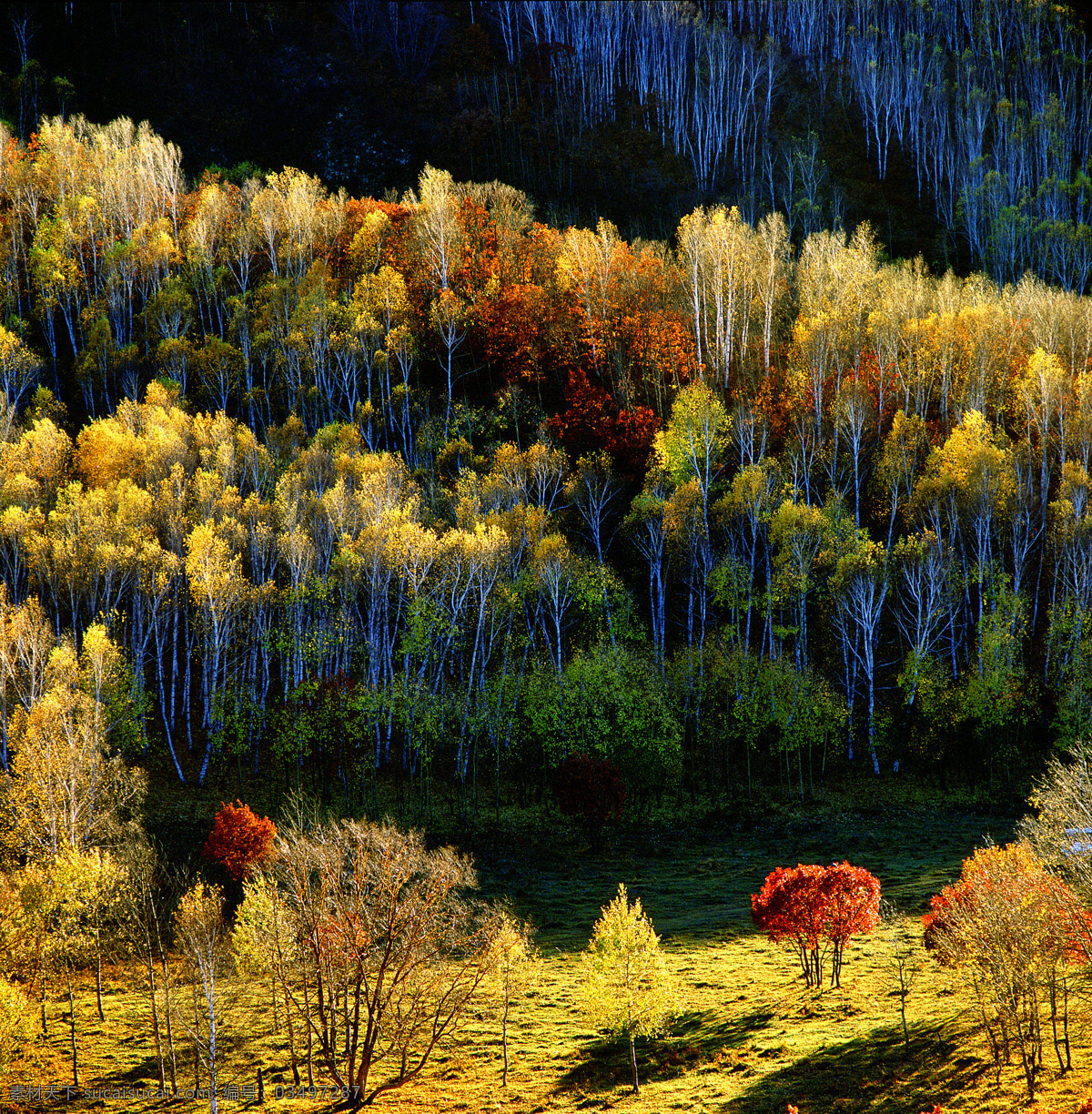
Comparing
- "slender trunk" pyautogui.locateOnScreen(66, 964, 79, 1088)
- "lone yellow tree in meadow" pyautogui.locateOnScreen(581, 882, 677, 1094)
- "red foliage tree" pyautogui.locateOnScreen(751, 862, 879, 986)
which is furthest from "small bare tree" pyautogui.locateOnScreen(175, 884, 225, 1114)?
"red foliage tree" pyautogui.locateOnScreen(751, 862, 879, 986)

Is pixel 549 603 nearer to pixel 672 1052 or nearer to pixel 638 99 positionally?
pixel 672 1052

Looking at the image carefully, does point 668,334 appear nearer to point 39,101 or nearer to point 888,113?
point 888,113

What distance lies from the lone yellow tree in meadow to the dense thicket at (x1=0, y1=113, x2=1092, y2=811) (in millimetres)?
22593

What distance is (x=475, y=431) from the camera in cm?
6688

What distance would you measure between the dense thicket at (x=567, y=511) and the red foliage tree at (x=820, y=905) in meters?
20.1

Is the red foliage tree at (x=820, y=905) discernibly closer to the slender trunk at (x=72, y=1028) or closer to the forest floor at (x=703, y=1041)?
the forest floor at (x=703, y=1041)

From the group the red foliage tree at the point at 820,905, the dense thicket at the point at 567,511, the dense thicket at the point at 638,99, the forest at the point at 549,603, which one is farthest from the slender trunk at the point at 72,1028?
the dense thicket at the point at 638,99

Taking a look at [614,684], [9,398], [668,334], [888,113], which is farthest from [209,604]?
[888,113]

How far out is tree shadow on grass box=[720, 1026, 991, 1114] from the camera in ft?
66.2

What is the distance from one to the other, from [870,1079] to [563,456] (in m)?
43.9

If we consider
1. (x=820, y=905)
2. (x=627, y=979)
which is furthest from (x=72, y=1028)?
(x=820, y=905)

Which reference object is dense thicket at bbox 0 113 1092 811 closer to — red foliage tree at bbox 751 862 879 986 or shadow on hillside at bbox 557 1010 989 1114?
red foliage tree at bbox 751 862 879 986

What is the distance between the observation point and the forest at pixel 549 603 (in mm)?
23328

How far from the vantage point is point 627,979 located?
74.8 feet
